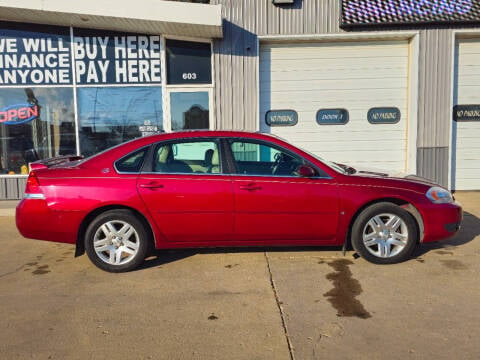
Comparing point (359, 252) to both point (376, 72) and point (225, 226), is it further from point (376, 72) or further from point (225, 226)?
point (376, 72)

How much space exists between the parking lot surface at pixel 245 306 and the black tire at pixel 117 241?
15cm

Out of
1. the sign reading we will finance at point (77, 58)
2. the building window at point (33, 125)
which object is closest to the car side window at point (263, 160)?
the sign reading we will finance at point (77, 58)

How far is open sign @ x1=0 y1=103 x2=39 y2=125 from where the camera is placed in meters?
8.69

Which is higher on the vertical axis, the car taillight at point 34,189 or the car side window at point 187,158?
the car side window at point 187,158

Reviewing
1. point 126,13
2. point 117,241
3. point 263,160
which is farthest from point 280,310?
point 126,13

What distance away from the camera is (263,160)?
470 cm

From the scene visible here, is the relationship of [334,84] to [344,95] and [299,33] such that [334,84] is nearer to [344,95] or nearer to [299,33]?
[344,95]

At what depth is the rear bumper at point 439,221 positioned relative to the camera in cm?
449

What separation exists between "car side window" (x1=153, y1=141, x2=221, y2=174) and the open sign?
18.5 feet

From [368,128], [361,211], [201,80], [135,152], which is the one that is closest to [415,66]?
[368,128]

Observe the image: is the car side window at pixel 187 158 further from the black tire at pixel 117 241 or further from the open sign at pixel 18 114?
the open sign at pixel 18 114

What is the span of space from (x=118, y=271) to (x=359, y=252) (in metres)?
2.67

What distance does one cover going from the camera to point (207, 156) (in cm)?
458

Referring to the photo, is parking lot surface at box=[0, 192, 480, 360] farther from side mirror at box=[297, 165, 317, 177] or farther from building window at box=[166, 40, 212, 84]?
building window at box=[166, 40, 212, 84]
